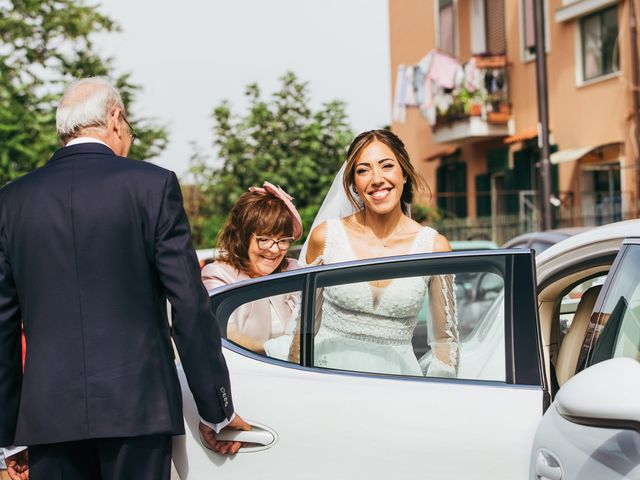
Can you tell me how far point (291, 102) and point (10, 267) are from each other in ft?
53.5

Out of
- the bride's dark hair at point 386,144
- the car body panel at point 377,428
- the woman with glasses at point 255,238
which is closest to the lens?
the car body panel at point 377,428

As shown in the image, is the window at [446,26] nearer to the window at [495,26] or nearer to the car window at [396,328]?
the window at [495,26]

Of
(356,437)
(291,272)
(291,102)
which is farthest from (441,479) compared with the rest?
(291,102)

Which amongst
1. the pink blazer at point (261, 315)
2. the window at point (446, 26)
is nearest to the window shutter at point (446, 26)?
the window at point (446, 26)

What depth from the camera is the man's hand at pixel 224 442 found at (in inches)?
118

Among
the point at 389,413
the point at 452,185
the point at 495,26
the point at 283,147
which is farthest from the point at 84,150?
the point at 452,185

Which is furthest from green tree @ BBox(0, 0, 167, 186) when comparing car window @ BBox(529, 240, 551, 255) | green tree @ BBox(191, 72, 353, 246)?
car window @ BBox(529, 240, 551, 255)

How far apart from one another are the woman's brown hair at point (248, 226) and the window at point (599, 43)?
17.0 metres

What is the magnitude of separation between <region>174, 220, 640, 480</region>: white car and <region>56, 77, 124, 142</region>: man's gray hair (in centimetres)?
69

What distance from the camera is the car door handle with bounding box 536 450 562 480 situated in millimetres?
2586

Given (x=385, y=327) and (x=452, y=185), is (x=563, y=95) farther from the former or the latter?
(x=385, y=327)

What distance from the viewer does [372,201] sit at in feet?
13.4

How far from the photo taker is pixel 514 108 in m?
23.9

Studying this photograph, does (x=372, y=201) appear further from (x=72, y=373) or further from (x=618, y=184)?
(x=618, y=184)
